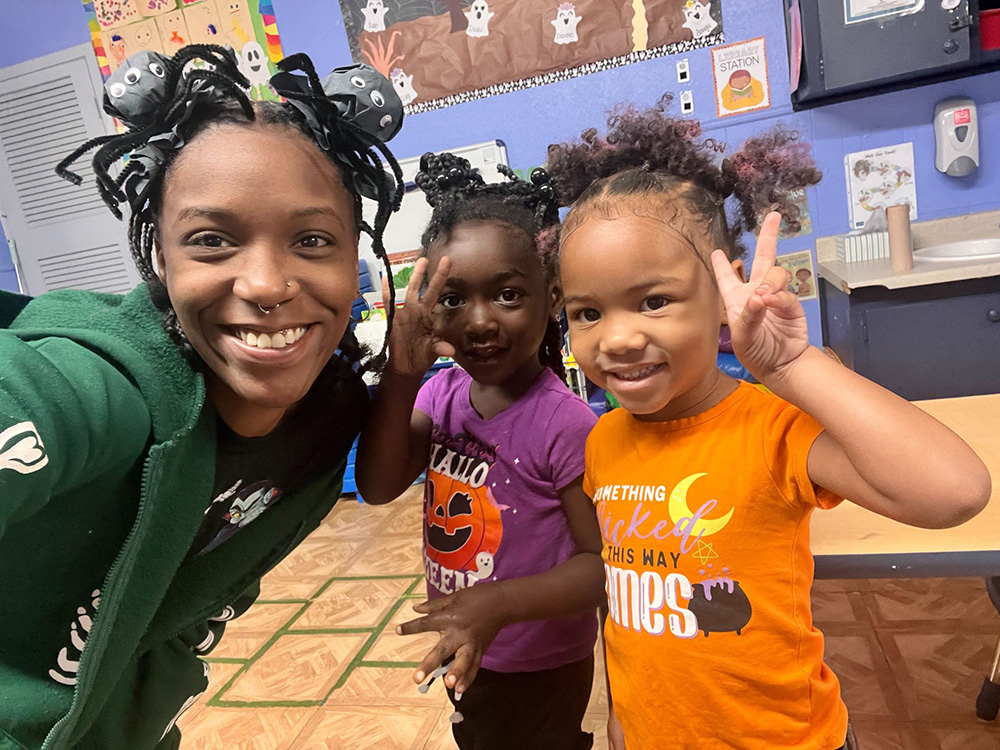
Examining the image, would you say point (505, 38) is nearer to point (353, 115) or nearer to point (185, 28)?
point (185, 28)

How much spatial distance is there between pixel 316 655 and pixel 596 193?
184 cm

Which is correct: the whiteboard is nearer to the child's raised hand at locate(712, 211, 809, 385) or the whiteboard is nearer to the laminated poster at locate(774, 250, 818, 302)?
the laminated poster at locate(774, 250, 818, 302)

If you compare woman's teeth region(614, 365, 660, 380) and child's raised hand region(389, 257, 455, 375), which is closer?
woman's teeth region(614, 365, 660, 380)

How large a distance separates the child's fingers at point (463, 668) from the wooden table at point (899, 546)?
0.45 m

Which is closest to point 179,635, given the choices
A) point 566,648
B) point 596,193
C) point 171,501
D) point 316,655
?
point 171,501

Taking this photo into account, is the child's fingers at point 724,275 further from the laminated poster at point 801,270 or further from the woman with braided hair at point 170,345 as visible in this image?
the laminated poster at point 801,270

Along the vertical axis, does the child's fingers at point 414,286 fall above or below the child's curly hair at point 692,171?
below

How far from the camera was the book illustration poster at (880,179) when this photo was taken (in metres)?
2.83

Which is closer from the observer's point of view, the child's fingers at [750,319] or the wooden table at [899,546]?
the child's fingers at [750,319]

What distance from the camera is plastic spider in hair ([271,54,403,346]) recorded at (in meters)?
0.84

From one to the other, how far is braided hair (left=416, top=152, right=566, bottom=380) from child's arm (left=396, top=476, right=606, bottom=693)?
12.5 inches

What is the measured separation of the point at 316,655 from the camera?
209 cm

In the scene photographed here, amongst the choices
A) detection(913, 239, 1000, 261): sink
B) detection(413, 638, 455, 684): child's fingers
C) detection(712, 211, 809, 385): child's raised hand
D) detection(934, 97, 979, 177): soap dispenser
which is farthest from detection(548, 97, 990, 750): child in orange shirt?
detection(934, 97, 979, 177): soap dispenser

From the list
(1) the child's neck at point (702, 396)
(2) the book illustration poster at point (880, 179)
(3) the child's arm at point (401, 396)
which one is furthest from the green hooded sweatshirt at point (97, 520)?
(2) the book illustration poster at point (880, 179)
